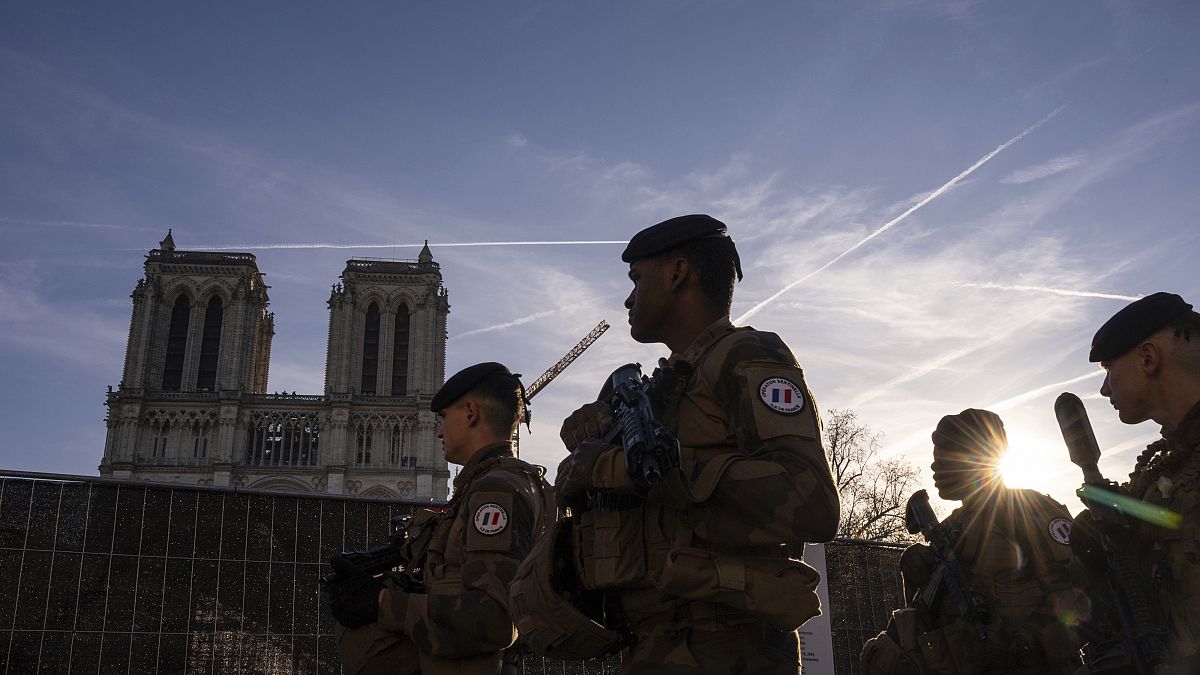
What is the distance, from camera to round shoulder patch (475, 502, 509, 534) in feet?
12.3

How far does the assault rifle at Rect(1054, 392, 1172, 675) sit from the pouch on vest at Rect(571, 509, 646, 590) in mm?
1451

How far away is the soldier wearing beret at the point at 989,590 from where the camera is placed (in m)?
4.05

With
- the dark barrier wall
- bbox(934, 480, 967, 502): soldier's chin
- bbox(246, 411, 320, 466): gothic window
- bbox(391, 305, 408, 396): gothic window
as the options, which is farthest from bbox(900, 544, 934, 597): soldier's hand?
bbox(246, 411, 320, 466): gothic window

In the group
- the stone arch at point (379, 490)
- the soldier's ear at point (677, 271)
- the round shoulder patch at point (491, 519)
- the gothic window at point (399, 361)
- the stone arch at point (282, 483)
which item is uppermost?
the gothic window at point (399, 361)

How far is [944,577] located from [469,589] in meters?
2.30

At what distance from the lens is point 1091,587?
2936 mm

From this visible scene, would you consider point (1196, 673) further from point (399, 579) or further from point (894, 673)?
point (399, 579)

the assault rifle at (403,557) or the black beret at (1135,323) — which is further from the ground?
the black beret at (1135,323)

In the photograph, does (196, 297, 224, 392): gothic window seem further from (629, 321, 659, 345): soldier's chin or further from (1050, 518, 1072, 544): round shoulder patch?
(629, 321, 659, 345): soldier's chin

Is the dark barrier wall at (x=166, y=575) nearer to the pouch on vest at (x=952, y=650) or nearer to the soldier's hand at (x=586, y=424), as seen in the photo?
the pouch on vest at (x=952, y=650)

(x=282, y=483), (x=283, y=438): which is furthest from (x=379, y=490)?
(x=283, y=438)

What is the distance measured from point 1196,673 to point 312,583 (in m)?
6.61

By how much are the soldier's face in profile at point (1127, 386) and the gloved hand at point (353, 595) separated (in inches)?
112

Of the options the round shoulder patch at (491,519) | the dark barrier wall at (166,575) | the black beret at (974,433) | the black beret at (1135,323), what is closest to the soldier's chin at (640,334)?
the round shoulder patch at (491,519)
